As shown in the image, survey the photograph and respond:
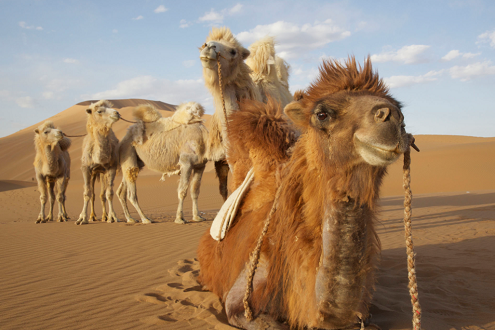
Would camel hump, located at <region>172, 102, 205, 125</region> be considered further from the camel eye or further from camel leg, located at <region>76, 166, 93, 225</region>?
the camel eye

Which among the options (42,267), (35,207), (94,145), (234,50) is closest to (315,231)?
(234,50)

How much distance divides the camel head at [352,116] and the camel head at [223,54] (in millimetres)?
2839

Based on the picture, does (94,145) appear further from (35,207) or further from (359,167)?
(35,207)

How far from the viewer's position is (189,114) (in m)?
9.30

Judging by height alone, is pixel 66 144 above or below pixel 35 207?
above

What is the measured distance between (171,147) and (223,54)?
15.9 feet

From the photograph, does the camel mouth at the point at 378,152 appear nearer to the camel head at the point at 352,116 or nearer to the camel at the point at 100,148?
the camel head at the point at 352,116

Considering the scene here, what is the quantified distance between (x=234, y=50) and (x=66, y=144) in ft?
28.8

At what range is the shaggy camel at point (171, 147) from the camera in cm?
904

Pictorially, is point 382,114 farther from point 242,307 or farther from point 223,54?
point 223,54

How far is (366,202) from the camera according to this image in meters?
1.86

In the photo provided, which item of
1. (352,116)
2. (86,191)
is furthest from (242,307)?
(86,191)

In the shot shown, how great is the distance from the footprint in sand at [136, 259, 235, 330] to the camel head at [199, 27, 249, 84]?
2688mm

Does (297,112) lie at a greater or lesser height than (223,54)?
lesser
